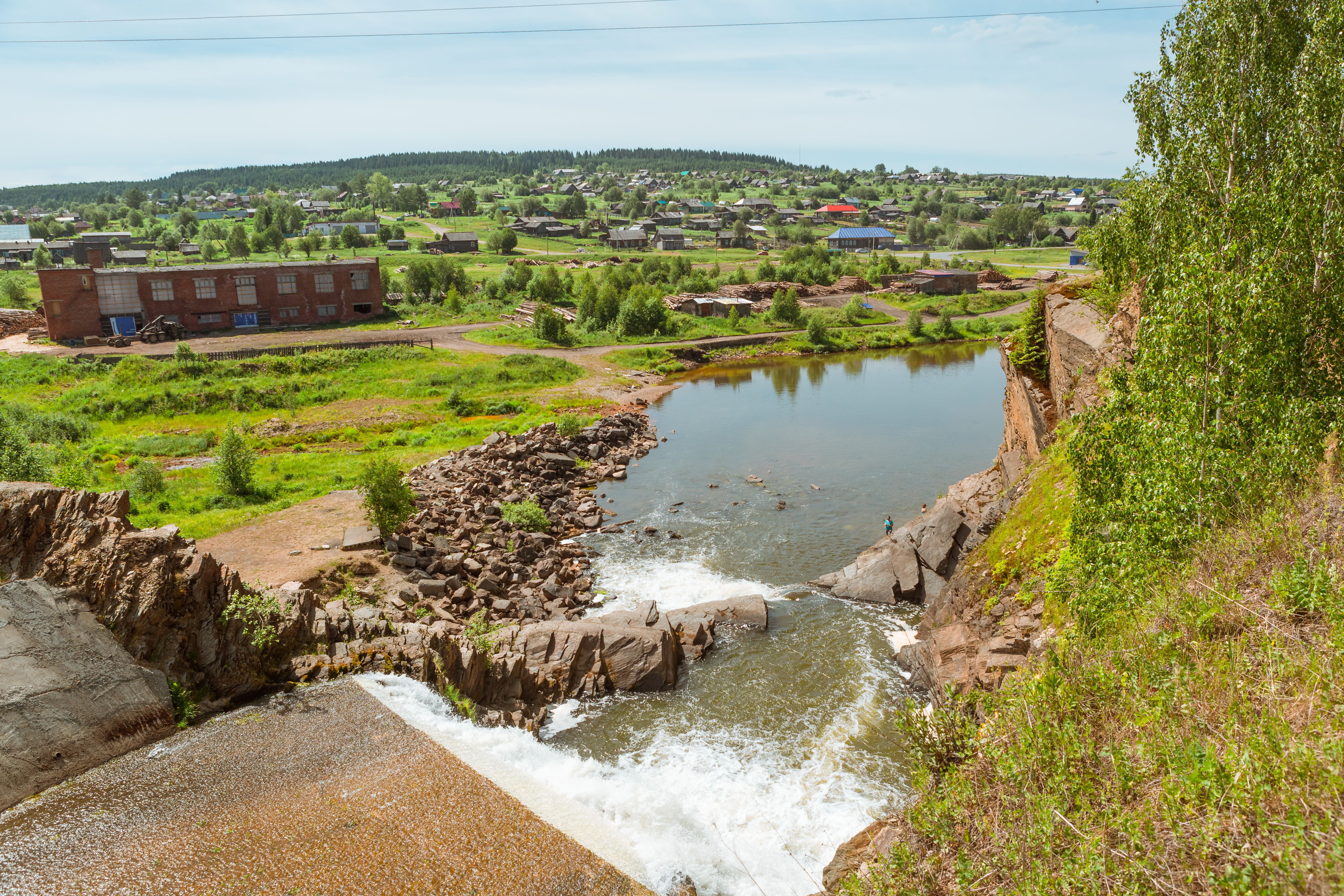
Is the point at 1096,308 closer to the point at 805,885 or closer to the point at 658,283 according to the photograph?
the point at 805,885

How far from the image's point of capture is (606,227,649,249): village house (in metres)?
140

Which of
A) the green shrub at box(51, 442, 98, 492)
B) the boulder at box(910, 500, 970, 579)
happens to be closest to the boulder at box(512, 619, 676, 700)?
the boulder at box(910, 500, 970, 579)

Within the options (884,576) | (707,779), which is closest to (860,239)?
(884,576)

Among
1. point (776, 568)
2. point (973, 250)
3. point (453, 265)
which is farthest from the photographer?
point (973, 250)

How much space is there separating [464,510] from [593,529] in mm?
5516

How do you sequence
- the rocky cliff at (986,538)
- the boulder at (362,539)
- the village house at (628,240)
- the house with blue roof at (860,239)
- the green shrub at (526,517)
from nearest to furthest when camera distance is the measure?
the rocky cliff at (986,538) < the boulder at (362,539) < the green shrub at (526,517) < the village house at (628,240) < the house with blue roof at (860,239)

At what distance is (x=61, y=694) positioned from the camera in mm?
13602

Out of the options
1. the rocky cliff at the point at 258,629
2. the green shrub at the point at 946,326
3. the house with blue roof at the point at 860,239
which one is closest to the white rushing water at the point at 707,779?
the rocky cliff at the point at 258,629

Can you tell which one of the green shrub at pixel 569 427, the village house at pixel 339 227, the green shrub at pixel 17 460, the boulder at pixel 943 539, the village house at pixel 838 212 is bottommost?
the green shrub at pixel 569 427

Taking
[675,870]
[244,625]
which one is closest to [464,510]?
[244,625]

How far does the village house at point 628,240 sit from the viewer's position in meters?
140

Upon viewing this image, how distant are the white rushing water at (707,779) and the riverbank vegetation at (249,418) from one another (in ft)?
48.9

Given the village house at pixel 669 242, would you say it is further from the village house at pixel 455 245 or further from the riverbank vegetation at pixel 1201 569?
the riverbank vegetation at pixel 1201 569

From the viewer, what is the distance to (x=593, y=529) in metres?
33.9
